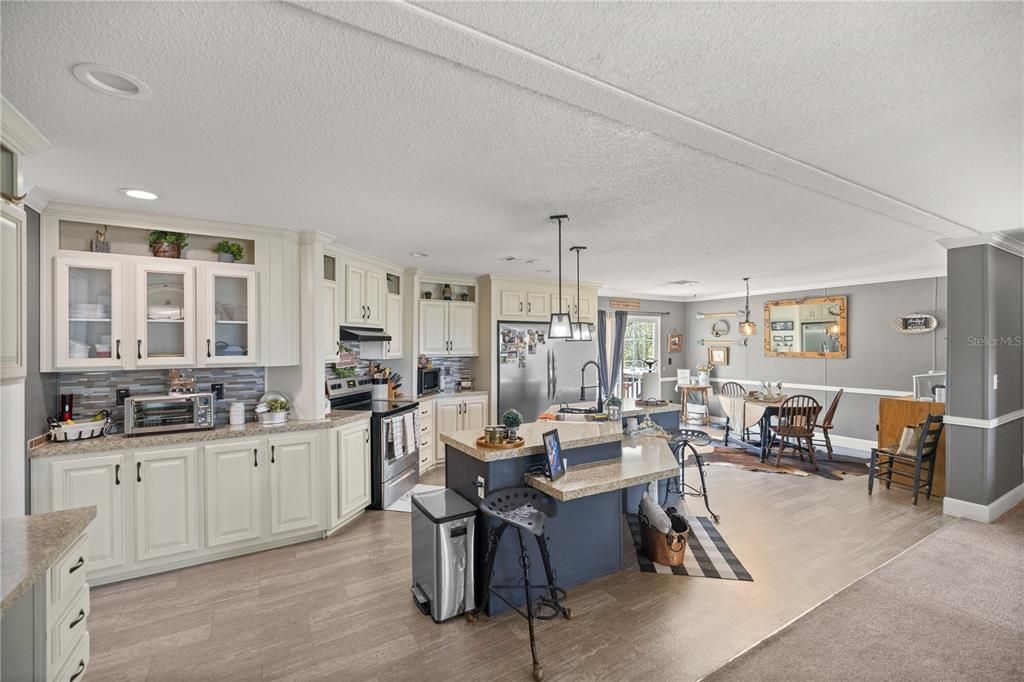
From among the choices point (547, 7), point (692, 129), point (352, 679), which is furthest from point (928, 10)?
point (352, 679)

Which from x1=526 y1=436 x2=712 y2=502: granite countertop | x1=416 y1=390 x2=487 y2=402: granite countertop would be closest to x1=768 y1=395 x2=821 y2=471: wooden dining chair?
x1=526 y1=436 x2=712 y2=502: granite countertop

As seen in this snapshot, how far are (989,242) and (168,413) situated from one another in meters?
6.58

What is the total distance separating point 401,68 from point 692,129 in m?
1.20

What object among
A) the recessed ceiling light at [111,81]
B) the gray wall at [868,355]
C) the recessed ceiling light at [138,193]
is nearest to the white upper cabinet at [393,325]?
the recessed ceiling light at [138,193]

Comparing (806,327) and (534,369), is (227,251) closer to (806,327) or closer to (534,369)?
(534,369)

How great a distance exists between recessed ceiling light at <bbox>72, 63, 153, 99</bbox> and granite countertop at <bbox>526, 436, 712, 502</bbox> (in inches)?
95.9

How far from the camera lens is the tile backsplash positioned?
314cm

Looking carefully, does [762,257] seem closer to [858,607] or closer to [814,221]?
[814,221]

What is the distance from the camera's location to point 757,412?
245 inches

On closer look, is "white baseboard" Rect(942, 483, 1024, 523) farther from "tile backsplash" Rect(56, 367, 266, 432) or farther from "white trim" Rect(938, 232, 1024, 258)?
"tile backsplash" Rect(56, 367, 266, 432)

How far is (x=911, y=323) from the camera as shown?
6094 millimetres

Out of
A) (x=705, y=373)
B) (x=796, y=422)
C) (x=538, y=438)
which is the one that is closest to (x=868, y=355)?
(x=796, y=422)

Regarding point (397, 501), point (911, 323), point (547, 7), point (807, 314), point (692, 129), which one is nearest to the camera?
point (547, 7)

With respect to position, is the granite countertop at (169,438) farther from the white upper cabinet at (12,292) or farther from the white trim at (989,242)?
the white trim at (989,242)
